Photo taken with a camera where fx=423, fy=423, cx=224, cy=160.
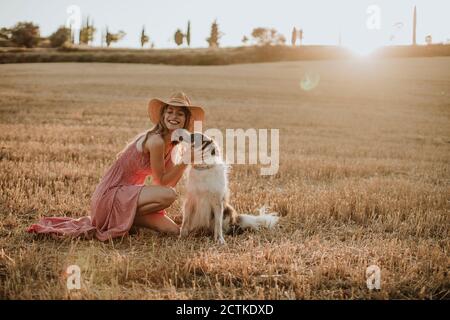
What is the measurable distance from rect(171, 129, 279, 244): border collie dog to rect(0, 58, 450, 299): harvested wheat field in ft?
0.90

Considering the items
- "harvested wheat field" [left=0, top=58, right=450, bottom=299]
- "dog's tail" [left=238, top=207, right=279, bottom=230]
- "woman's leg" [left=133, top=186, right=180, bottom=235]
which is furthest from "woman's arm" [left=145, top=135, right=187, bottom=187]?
"dog's tail" [left=238, top=207, right=279, bottom=230]

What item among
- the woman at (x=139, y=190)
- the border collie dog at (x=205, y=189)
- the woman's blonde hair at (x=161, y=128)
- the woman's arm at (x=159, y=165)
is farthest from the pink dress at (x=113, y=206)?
the border collie dog at (x=205, y=189)

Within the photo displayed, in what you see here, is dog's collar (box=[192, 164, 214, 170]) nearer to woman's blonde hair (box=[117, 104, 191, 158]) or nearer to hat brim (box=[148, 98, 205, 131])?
woman's blonde hair (box=[117, 104, 191, 158])

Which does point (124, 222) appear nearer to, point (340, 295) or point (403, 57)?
point (340, 295)

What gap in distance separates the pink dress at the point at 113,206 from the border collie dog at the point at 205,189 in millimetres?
654

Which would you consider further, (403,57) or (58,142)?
(403,57)

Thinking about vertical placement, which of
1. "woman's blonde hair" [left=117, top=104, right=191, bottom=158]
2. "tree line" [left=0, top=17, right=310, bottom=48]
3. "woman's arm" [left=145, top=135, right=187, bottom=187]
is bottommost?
"woman's arm" [left=145, top=135, right=187, bottom=187]

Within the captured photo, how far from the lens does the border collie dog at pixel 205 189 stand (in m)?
5.04

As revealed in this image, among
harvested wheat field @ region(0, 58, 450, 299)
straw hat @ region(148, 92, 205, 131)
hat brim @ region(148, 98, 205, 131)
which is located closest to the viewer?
harvested wheat field @ region(0, 58, 450, 299)

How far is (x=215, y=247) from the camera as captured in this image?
201 inches

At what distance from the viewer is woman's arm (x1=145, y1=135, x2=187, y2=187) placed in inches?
211

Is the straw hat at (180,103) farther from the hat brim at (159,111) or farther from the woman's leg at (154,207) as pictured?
the woman's leg at (154,207)
